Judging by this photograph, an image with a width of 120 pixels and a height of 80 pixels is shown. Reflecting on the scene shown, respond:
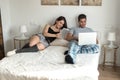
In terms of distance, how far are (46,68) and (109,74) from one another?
153 centimetres

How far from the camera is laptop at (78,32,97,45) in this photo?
3.43 meters

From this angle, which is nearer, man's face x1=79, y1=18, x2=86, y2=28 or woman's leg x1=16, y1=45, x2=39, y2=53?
woman's leg x1=16, y1=45, x2=39, y2=53

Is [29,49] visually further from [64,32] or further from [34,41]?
[64,32]

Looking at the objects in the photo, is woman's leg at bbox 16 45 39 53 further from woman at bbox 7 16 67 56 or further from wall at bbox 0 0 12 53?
wall at bbox 0 0 12 53

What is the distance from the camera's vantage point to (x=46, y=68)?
8.66ft

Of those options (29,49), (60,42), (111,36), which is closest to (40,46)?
(29,49)

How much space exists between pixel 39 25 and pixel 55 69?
198 centimetres

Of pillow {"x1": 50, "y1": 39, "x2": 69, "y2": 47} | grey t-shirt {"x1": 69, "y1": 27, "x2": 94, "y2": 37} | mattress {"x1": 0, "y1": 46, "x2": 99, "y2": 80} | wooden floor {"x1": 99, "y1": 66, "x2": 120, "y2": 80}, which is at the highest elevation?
grey t-shirt {"x1": 69, "y1": 27, "x2": 94, "y2": 37}

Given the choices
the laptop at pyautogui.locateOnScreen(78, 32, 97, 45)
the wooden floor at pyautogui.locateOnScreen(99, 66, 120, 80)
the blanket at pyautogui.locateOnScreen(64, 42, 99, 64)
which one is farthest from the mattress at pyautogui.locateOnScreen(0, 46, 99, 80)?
the wooden floor at pyautogui.locateOnScreen(99, 66, 120, 80)

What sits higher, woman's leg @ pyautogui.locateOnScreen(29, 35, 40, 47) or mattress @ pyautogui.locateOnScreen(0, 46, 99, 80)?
woman's leg @ pyautogui.locateOnScreen(29, 35, 40, 47)

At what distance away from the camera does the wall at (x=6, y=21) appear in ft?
14.0

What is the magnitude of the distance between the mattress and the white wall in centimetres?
109

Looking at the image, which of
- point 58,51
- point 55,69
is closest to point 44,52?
point 58,51

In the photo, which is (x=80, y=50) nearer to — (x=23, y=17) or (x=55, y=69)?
(x=55, y=69)
